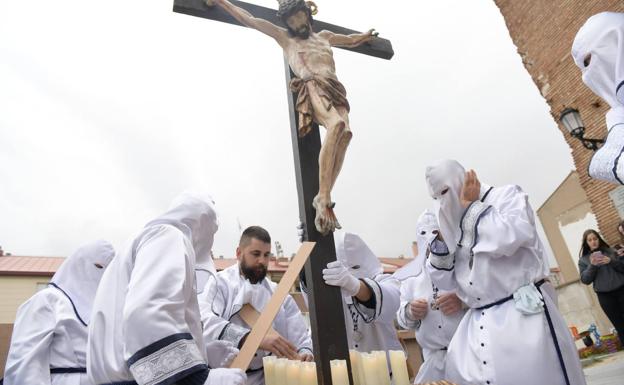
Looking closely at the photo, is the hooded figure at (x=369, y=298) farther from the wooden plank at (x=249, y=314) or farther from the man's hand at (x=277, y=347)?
the wooden plank at (x=249, y=314)

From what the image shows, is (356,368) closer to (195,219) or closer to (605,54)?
(195,219)

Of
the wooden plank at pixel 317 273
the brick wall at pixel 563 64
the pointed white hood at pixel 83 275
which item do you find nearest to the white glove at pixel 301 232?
the wooden plank at pixel 317 273

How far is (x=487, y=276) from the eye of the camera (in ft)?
8.20

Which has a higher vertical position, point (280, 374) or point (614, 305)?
point (280, 374)

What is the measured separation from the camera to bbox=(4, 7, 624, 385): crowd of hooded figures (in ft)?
5.53

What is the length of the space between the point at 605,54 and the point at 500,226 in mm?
1048

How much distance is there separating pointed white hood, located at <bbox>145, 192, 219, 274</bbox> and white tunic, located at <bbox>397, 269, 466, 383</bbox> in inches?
72.6

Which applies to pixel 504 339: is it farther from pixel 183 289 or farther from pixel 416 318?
pixel 183 289

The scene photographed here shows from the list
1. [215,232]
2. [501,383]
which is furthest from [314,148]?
[501,383]

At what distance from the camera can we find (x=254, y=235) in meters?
3.78

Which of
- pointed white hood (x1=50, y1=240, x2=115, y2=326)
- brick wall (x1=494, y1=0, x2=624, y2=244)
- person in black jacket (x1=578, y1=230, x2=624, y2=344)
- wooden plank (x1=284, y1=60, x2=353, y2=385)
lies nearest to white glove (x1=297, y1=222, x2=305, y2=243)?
wooden plank (x1=284, y1=60, x2=353, y2=385)

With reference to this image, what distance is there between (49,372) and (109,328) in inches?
59.0

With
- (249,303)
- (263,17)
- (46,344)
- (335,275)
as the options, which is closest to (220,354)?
(249,303)

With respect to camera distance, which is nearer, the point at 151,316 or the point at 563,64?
the point at 151,316
